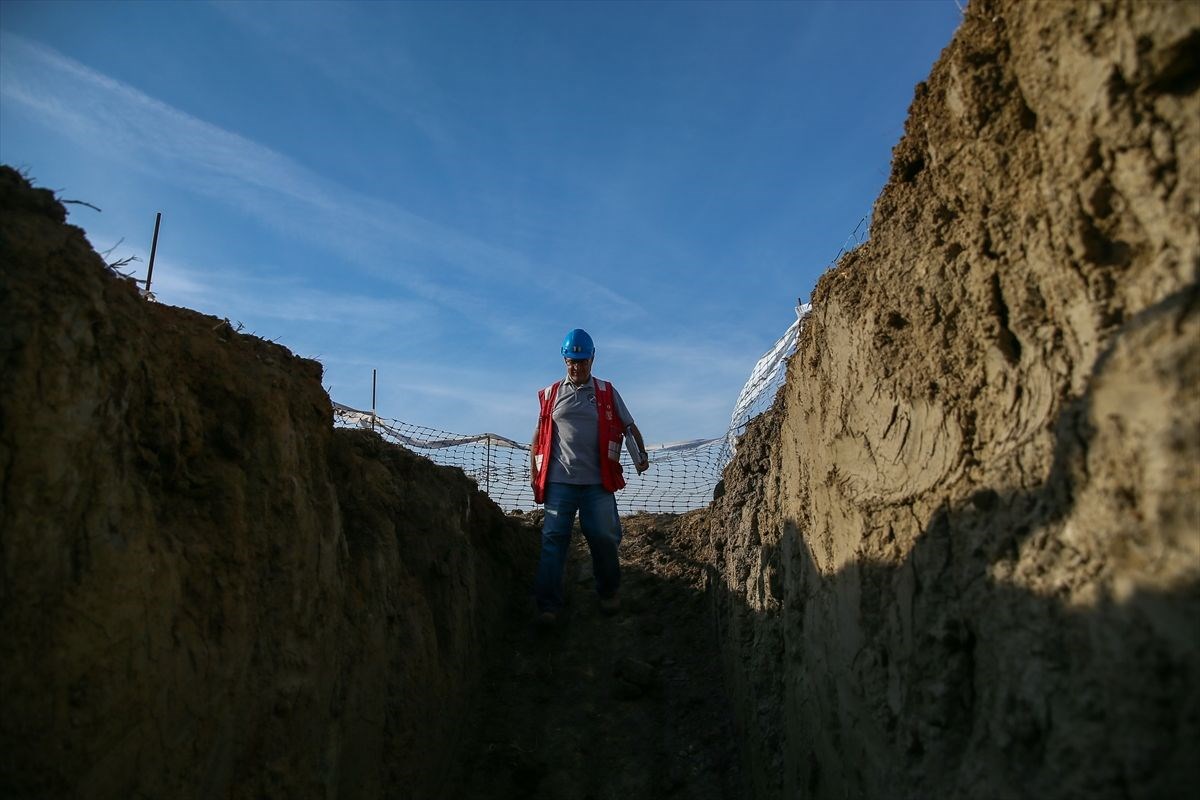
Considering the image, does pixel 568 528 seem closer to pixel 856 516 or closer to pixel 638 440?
pixel 638 440

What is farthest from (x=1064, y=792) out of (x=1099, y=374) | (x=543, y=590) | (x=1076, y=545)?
(x=543, y=590)

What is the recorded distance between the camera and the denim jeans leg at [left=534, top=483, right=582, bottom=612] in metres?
6.91

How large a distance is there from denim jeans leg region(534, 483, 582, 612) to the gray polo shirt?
11cm

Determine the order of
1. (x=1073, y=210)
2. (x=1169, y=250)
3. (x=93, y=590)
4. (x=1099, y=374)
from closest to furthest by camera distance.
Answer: (x=1169, y=250)
(x=1099, y=374)
(x=1073, y=210)
(x=93, y=590)

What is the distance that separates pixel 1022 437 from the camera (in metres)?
2.71

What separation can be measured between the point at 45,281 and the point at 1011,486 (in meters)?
3.34

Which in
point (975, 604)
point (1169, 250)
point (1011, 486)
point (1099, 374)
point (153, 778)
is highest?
point (1169, 250)

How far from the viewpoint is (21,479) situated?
2.87 meters

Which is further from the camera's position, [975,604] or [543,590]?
[543,590]

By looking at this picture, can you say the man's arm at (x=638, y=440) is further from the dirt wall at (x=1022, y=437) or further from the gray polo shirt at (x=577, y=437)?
the dirt wall at (x=1022, y=437)

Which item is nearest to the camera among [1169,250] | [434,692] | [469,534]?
[1169,250]

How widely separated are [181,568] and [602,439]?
3.71 m

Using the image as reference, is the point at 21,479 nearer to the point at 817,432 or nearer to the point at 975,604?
the point at 975,604

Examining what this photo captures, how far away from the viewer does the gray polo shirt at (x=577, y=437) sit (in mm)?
6887
